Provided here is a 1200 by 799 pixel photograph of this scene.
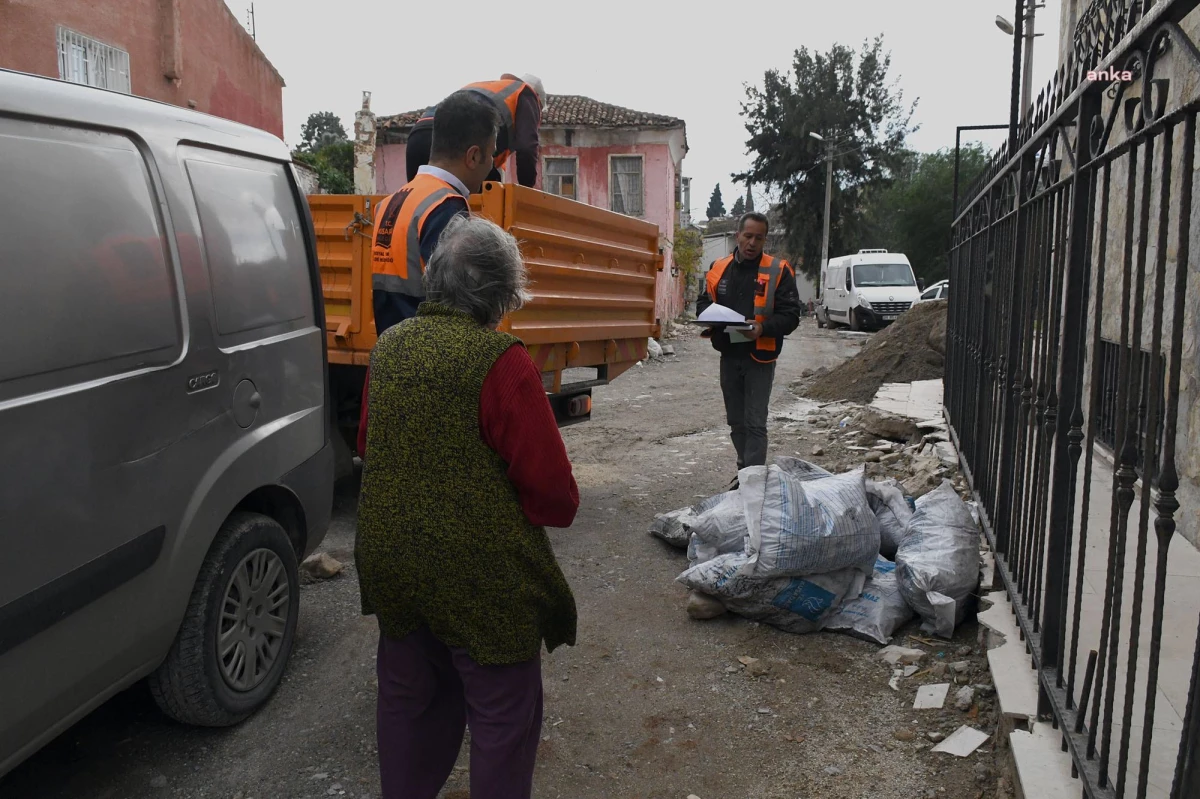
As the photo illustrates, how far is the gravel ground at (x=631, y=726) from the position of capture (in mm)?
2881

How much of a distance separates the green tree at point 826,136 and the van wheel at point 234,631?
42.3 metres

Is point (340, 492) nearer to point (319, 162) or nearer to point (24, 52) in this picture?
point (24, 52)

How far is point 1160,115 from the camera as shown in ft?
5.94

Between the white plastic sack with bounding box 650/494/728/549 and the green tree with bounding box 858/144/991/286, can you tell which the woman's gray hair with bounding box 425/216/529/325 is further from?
the green tree with bounding box 858/144/991/286

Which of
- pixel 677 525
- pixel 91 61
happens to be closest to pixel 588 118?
pixel 91 61

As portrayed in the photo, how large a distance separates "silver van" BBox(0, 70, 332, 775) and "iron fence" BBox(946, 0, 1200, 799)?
96.8 inches

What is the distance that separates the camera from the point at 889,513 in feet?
14.9

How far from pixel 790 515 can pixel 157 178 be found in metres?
2.78

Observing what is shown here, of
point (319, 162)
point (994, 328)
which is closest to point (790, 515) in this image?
point (994, 328)

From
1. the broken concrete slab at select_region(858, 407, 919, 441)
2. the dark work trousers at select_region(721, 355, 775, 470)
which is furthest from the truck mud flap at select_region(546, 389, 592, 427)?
the broken concrete slab at select_region(858, 407, 919, 441)

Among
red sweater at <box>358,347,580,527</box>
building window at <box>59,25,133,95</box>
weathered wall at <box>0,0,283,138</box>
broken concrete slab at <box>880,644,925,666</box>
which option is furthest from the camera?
Result: building window at <box>59,25,133,95</box>

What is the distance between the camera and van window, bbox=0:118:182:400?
222cm

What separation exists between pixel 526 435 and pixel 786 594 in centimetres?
226

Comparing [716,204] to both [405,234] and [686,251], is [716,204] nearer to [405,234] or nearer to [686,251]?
[686,251]
